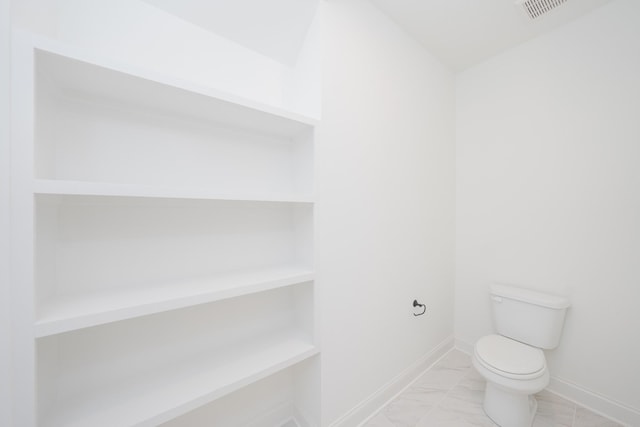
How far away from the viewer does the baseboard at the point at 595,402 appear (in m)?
1.27

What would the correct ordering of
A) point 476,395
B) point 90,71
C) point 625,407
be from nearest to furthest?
1. point 90,71
2. point 625,407
3. point 476,395

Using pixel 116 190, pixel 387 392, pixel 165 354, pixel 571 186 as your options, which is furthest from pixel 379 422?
pixel 571 186

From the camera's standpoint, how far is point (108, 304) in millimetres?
710

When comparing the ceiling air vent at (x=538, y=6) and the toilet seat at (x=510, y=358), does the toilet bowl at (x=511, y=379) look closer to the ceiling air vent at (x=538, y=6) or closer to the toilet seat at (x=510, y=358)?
the toilet seat at (x=510, y=358)

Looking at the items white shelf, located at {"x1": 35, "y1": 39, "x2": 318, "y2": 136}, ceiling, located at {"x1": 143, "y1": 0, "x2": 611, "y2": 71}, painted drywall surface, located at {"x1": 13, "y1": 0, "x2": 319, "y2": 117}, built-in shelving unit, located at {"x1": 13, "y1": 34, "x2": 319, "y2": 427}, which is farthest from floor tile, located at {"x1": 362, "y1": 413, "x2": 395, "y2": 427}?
ceiling, located at {"x1": 143, "y1": 0, "x2": 611, "y2": 71}

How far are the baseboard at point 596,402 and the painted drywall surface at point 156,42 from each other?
7.88 feet

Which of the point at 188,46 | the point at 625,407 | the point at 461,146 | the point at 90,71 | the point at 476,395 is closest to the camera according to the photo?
the point at 90,71

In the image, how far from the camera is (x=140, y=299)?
0.75 meters

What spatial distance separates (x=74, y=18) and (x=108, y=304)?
1.02 m

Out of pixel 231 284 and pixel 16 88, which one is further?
pixel 231 284

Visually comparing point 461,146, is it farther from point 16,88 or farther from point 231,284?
point 16,88

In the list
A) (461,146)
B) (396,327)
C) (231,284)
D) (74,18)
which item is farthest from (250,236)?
(461,146)

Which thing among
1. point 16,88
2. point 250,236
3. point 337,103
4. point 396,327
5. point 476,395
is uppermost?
point 337,103

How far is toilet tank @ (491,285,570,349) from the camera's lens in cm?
142
